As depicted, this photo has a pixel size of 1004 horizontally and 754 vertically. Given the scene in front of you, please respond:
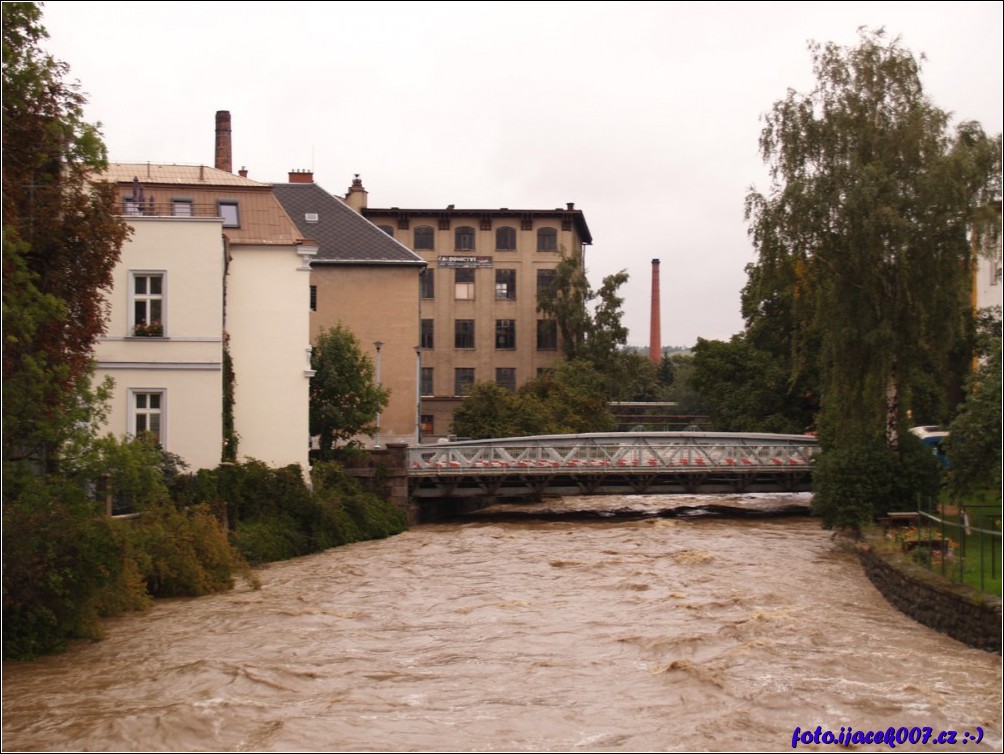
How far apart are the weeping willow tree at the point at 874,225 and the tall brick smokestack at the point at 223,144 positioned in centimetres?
2447

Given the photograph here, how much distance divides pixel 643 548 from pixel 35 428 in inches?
713

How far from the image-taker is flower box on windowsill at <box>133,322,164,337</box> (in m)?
30.4

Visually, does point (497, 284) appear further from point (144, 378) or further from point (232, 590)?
point (232, 590)

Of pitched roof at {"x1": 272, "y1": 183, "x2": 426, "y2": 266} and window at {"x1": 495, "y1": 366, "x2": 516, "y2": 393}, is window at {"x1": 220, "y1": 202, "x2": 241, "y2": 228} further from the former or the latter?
window at {"x1": 495, "y1": 366, "x2": 516, "y2": 393}

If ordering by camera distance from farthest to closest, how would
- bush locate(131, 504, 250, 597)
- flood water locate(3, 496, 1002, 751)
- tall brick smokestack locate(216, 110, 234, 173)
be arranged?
tall brick smokestack locate(216, 110, 234, 173) < bush locate(131, 504, 250, 597) < flood water locate(3, 496, 1002, 751)

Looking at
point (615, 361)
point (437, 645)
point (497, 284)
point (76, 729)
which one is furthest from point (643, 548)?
point (497, 284)

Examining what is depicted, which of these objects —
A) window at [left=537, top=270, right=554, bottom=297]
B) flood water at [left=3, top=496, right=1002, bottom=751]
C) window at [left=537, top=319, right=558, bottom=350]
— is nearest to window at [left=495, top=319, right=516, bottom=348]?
window at [left=537, top=319, right=558, bottom=350]

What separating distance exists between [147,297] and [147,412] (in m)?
2.76

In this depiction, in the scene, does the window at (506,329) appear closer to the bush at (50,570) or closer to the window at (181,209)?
the window at (181,209)

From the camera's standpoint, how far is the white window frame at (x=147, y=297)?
3034 centimetres

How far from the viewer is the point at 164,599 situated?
24.2m

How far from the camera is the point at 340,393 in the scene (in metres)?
40.3

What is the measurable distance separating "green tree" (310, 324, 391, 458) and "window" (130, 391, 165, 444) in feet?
31.0

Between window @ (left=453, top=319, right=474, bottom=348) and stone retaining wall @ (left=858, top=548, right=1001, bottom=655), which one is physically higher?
window @ (left=453, top=319, right=474, bottom=348)
